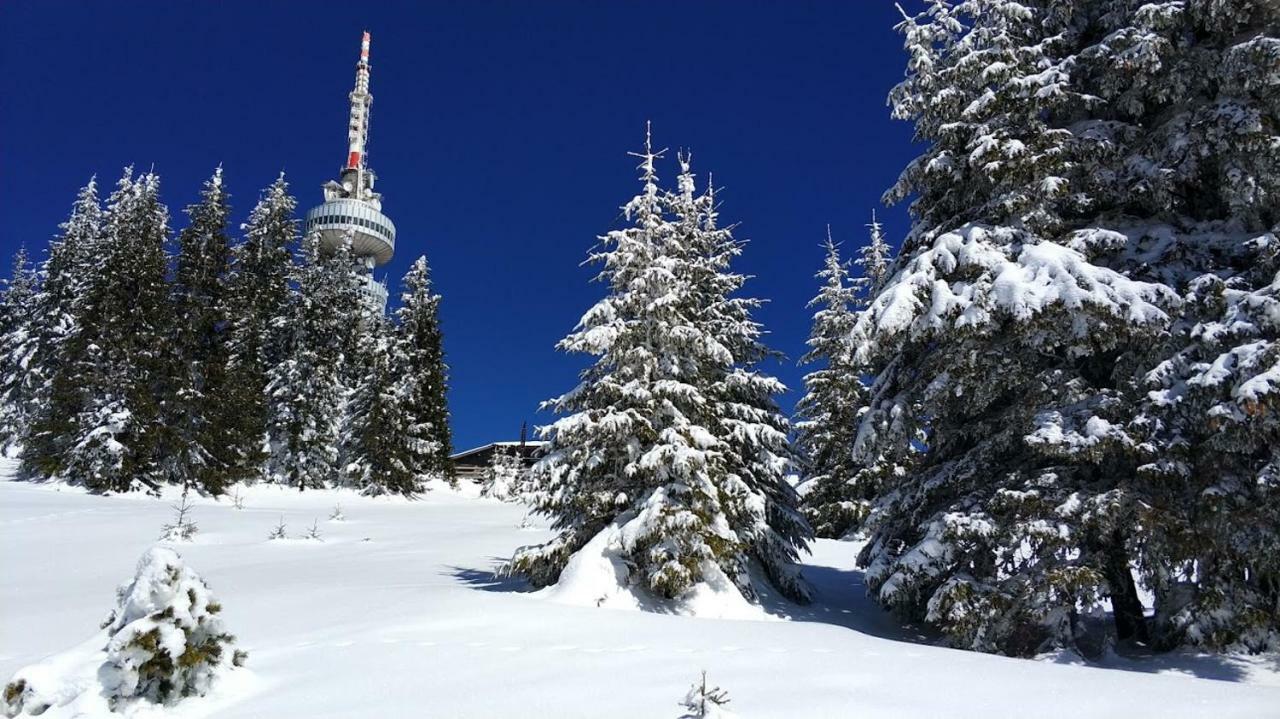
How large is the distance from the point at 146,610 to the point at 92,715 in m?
0.73

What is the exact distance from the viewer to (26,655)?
6.83 metres

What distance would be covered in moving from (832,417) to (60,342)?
1426 inches

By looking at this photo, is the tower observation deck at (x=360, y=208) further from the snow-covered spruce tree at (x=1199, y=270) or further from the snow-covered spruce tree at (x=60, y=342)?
the snow-covered spruce tree at (x=1199, y=270)

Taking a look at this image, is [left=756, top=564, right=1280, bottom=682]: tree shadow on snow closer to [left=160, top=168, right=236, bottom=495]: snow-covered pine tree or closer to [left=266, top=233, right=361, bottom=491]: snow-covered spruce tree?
[left=160, top=168, right=236, bottom=495]: snow-covered pine tree

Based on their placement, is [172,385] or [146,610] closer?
[146,610]

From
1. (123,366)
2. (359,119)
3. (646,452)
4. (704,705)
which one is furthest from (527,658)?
(359,119)

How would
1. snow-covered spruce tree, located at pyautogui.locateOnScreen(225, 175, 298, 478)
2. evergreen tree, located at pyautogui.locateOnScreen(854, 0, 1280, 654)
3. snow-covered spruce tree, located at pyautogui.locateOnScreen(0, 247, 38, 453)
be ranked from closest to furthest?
evergreen tree, located at pyautogui.locateOnScreen(854, 0, 1280, 654)
snow-covered spruce tree, located at pyautogui.locateOnScreen(225, 175, 298, 478)
snow-covered spruce tree, located at pyautogui.locateOnScreen(0, 247, 38, 453)

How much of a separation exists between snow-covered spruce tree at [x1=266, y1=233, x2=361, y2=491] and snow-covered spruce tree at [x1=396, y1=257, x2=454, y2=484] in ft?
13.3

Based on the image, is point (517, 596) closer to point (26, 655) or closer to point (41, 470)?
point (26, 655)

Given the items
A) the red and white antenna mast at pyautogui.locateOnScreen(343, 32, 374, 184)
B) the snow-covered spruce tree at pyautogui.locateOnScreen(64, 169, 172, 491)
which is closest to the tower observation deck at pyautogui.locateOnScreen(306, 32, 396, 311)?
the red and white antenna mast at pyautogui.locateOnScreen(343, 32, 374, 184)

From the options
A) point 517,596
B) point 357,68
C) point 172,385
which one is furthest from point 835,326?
point 357,68

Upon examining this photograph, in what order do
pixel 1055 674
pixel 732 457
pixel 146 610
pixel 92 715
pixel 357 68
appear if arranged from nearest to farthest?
pixel 92 715 < pixel 146 610 < pixel 1055 674 < pixel 732 457 < pixel 357 68

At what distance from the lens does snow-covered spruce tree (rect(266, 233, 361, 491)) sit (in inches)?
1511

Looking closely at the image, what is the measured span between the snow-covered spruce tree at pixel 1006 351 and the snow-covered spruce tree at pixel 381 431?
32840 mm
